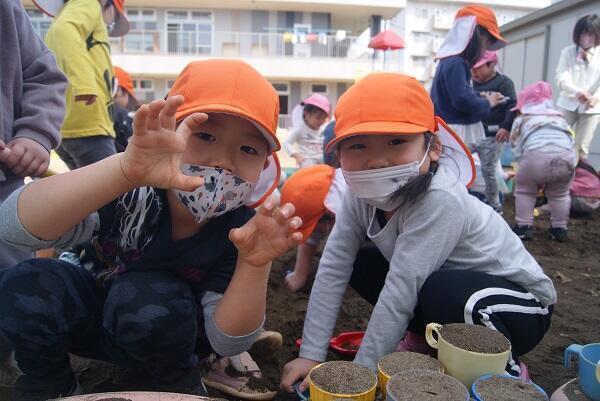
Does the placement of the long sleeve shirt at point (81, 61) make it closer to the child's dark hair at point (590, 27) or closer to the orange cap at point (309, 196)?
the orange cap at point (309, 196)

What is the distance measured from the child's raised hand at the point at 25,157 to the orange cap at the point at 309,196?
125 centimetres

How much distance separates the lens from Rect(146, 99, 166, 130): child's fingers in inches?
37.0

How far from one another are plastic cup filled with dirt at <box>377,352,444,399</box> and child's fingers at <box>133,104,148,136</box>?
0.71 m

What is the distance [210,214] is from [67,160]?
2.17 meters

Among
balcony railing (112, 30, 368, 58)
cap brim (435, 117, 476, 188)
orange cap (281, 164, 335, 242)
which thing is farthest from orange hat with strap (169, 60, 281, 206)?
balcony railing (112, 30, 368, 58)

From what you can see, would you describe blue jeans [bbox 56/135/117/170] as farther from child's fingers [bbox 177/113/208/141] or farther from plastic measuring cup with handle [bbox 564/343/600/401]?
plastic measuring cup with handle [bbox 564/343/600/401]

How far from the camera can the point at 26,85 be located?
161 cm

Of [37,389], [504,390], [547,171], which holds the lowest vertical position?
[547,171]

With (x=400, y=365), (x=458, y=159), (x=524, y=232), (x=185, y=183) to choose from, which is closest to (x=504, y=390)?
(x=400, y=365)

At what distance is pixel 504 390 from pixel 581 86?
16.5ft

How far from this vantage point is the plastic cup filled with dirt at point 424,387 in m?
0.89

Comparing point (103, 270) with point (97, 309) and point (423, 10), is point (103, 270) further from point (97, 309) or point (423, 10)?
point (423, 10)

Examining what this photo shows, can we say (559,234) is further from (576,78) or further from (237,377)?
(237,377)

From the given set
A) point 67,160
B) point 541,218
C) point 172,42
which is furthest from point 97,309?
point 172,42
